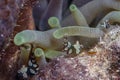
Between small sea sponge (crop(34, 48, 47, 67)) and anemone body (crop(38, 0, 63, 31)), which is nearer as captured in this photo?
small sea sponge (crop(34, 48, 47, 67))

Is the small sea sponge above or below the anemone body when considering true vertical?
below

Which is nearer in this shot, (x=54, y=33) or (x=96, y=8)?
(x=54, y=33)

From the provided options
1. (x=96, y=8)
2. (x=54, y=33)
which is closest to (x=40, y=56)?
(x=54, y=33)

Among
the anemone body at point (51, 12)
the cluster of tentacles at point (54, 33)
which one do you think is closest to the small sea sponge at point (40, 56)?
the cluster of tentacles at point (54, 33)

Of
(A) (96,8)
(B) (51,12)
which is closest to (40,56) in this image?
(B) (51,12)

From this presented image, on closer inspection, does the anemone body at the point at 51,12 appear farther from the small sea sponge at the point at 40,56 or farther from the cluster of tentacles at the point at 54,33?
the small sea sponge at the point at 40,56

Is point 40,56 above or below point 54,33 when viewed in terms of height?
below

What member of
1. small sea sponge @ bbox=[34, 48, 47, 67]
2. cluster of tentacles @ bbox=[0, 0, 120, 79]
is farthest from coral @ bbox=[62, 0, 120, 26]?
small sea sponge @ bbox=[34, 48, 47, 67]

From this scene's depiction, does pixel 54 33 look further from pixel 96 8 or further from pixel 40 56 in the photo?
pixel 96 8

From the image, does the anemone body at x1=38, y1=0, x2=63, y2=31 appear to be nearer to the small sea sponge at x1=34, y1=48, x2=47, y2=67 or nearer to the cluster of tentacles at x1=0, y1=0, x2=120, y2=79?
the cluster of tentacles at x1=0, y1=0, x2=120, y2=79
